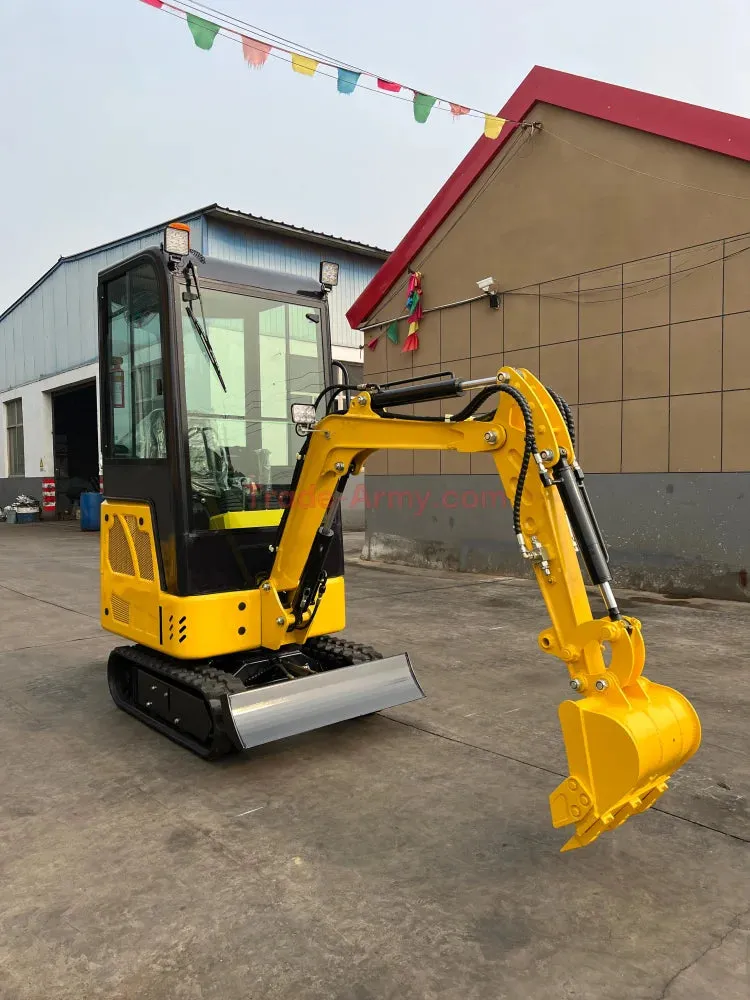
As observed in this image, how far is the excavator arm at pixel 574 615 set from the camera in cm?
246

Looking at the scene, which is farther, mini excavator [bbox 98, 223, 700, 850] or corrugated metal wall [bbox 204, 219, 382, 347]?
corrugated metal wall [bbox 204, 219, 382, 347]

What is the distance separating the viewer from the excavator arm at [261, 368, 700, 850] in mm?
2459

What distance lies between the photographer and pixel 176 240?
3885 millimetres

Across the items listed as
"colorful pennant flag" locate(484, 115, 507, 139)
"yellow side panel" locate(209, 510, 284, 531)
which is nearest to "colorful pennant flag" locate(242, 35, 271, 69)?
"colorful pennant flag" locate(484, 115, 507, 139)

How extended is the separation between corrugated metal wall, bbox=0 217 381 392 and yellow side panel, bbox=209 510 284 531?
11495 mm

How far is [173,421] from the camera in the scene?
3.96 m

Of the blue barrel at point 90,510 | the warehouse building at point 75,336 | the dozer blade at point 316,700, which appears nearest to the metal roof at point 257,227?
the warehouse building at point 75,336

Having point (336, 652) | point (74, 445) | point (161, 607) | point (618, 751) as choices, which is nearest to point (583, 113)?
point (336, 652)

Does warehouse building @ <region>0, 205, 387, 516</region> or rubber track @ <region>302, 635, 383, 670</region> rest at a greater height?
warehouse building @ <region>0, 205, 387, 516</region>

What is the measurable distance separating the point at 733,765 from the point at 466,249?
821 centimetres

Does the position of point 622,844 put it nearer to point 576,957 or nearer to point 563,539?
point 576,957

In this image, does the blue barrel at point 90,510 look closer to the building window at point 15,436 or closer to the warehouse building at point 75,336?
the warehouse building at point 75,336

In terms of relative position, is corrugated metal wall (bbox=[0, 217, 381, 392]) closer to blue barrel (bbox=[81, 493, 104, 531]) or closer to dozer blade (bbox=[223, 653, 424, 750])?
blue barrel (bbox=[81, 493, 104, 531])

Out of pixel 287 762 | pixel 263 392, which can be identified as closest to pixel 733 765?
pixel 287 762
